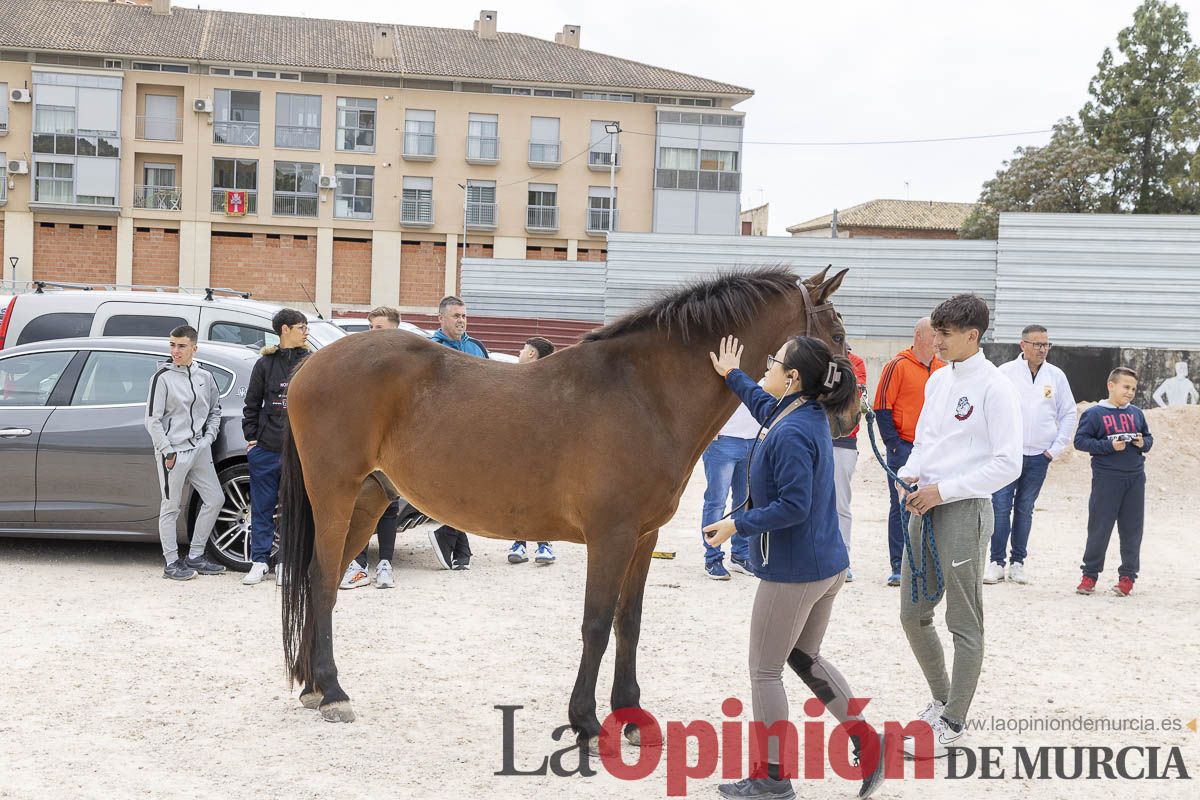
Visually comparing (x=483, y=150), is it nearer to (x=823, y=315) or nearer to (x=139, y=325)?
(x=139, y=325)

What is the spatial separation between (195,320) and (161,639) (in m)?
5.18

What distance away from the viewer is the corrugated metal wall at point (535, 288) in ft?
99.6

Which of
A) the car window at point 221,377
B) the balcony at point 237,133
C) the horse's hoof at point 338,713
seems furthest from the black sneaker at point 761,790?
the balcony at point 237,133

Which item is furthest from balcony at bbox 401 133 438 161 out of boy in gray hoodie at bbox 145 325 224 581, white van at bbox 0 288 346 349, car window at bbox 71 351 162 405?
boy in gray hoodie at bbox 145 325 224 581

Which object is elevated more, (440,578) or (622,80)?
(622,80)

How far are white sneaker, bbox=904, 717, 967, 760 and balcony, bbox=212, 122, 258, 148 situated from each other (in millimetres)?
47909

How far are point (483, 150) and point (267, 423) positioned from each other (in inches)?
1716

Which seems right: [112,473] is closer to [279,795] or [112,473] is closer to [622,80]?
[279,795]

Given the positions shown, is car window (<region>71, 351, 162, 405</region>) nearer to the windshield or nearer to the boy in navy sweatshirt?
the windshield

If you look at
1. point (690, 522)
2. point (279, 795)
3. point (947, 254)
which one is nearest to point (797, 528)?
point (279, 795)

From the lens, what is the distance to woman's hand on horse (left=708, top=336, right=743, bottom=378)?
451 centimetres

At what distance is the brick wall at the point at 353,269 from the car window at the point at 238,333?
37515mm

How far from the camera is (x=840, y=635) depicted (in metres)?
6.62

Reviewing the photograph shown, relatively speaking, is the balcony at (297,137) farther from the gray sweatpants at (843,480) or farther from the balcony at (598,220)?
the gray sweatpants at (843,480)
